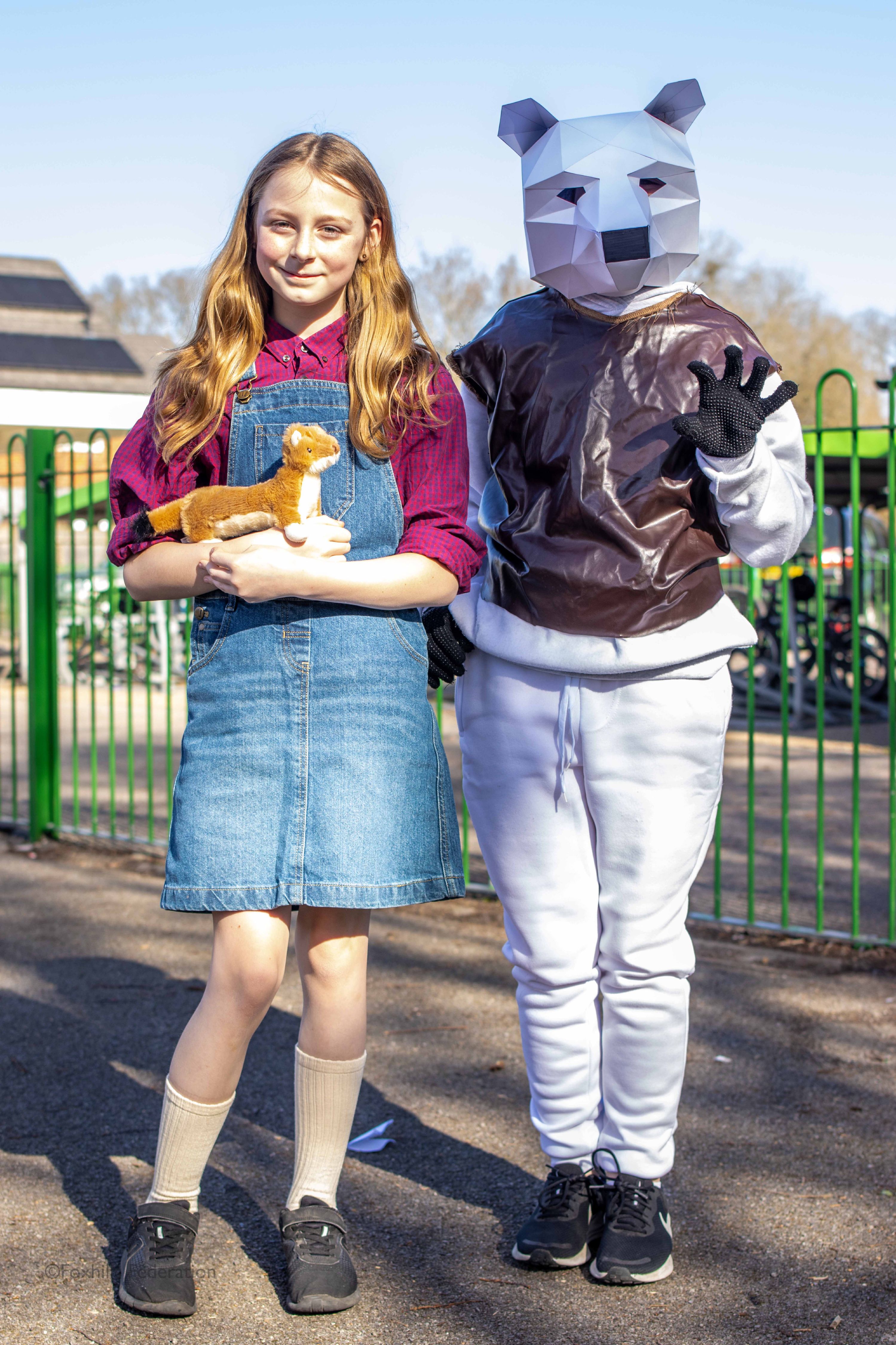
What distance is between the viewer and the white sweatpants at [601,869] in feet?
7.21

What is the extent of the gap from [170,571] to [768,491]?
0.97 m

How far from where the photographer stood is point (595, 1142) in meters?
2.34

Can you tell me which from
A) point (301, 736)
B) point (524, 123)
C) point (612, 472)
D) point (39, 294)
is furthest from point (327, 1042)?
point (39, 294)

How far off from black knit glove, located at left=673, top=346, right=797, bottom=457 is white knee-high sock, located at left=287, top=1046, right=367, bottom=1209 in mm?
1162

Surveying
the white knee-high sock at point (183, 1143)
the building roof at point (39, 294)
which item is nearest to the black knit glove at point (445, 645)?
the white knee-high sock at point (183, 1143)

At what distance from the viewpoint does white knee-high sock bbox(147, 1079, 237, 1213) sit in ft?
6.91

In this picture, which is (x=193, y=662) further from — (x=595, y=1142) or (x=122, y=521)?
(x=595, y=1142)

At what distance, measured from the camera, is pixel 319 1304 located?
211 cm

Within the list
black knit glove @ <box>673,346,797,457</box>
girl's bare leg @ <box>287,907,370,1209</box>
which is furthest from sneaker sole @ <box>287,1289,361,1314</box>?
black knit glove @ <box>673,346,797,457</box>

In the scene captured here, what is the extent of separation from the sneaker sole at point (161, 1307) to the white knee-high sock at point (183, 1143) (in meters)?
0.14

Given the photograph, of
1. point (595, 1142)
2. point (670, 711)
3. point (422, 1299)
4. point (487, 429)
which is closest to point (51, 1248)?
point (422, 1299)

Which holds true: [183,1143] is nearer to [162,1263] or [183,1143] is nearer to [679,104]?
[162,1263]

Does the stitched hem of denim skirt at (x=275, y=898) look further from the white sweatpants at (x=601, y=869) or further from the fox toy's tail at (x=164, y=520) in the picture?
the fox toy's tail at (x=164, y=520)

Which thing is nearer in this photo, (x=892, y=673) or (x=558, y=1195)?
(x=558, y=1195)
